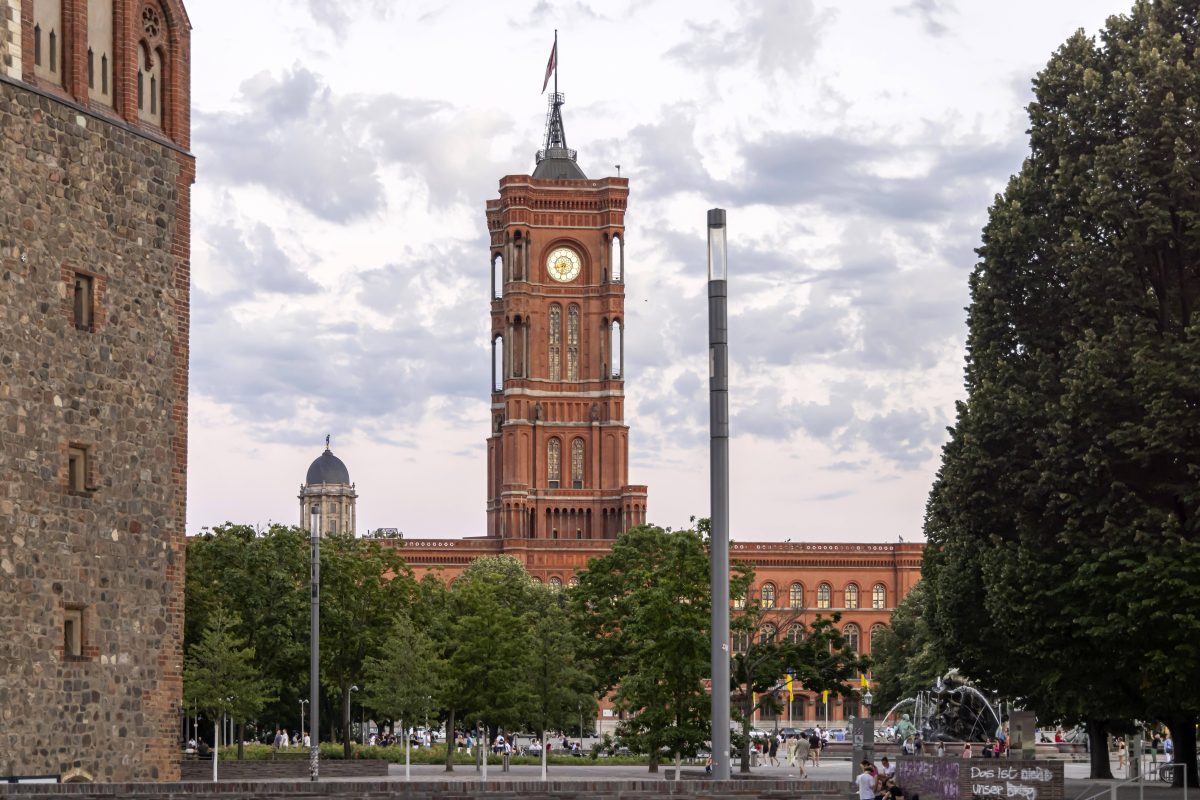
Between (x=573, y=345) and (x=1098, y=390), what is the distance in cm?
12974

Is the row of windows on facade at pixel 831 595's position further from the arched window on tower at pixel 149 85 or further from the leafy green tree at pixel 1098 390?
the arched window on tower at pixel 149 85

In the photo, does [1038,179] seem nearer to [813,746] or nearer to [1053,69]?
[1053,69]

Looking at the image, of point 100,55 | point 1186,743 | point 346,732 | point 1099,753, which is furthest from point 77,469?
point 1099,753

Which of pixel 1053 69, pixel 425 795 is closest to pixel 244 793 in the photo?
pixel 425 795

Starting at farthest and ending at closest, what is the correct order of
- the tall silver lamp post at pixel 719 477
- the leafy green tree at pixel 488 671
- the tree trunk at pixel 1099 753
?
1. the leafy green tree at pixel 488 671
2. the tree trunk at pixel 1099 753
3. the tall silver lamp post at pixel 719 477

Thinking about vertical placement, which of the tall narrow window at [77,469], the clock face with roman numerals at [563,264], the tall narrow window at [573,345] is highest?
the clock face with roman numerals at [563,264]

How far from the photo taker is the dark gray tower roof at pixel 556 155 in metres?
174

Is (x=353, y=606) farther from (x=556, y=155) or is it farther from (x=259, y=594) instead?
(x=556, y=155)

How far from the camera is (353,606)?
6806 cm

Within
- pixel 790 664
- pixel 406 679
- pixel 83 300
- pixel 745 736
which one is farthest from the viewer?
pixel 406 679

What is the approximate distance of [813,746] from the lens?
7538cm

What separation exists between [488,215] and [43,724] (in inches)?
5481

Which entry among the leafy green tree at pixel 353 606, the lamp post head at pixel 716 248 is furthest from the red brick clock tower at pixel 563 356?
the lamp post head at pixel 716 248

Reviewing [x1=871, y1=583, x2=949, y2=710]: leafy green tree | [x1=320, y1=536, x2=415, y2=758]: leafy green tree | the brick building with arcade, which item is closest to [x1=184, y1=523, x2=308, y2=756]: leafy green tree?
[x1=320, y1=536, x2=415, y2=758]: leafy green tree
